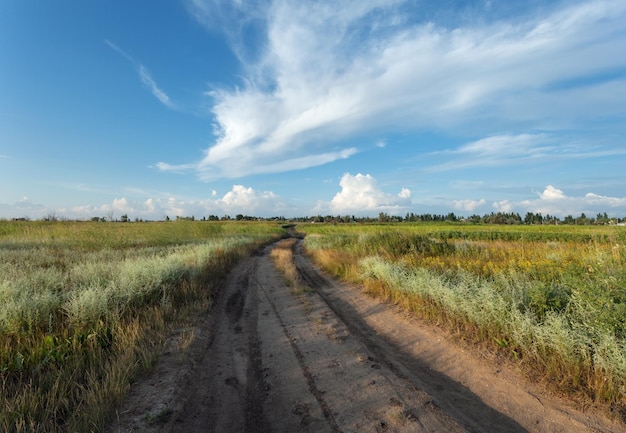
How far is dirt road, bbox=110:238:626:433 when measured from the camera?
11.0ft

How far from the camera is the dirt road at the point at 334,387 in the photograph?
11.0 feet

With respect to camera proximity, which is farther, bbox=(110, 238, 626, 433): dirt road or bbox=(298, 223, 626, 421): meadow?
bbox=(298, 223, 626, 421): meadow

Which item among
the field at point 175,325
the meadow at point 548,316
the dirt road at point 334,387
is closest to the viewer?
the dirt road at point 334,387

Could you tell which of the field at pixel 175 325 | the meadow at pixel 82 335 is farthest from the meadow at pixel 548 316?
the meadow at pixel 82 335

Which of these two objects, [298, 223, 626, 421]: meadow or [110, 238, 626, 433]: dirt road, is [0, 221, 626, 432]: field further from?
[110, 238, 626, 433]: dirt road

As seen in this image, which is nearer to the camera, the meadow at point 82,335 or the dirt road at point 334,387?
the meadow at point 82,335

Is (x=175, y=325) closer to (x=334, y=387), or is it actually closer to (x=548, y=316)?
(x=334, y=387)

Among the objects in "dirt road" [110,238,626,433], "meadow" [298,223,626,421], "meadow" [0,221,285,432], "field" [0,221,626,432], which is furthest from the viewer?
"meadow" [298,223,626,421]

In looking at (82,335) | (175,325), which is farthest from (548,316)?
(82,335)

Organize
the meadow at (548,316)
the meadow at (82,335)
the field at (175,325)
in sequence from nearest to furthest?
1. the meadow at (82,335)
2. the field at (175,325)
3. the meadow at (548,316)

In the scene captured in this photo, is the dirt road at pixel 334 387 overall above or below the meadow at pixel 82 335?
below

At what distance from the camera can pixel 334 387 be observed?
404 cm

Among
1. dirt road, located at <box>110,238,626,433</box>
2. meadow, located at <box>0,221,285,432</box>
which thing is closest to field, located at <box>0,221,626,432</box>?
meadow, located at <box>0,221,285,432</box>

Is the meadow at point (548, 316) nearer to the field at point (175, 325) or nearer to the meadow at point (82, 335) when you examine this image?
→ the field at point (175, 325)
